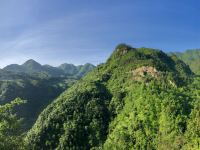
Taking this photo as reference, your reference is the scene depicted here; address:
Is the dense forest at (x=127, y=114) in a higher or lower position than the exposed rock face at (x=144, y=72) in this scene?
lower

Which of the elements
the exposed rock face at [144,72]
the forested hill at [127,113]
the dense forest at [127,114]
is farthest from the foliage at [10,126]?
the exposed rock face at [144,72]

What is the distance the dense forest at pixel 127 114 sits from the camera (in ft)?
333

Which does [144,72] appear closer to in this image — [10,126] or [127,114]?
[127,114]

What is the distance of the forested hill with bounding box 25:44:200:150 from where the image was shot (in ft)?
Result: 334

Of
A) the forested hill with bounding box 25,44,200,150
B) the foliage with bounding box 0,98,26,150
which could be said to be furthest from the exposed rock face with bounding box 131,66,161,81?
the foliage with bounding box 0,98,26,150

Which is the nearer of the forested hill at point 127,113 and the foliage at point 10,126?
the foliage at point 10,126

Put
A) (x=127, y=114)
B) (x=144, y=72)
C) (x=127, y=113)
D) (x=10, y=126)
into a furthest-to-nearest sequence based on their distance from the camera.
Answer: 1. (x=144, y=72)
2. (x=127, y=113)
3. (x=127, y=114)
4. (x=10, y=126)

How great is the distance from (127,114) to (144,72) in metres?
27.4

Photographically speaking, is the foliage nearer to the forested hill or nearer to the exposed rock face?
the forested hill

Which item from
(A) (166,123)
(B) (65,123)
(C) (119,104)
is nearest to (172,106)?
(A) (166,123)

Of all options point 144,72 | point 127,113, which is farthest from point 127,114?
point 144,72

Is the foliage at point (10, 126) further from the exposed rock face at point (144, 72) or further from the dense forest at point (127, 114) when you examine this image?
the exposed rock face at point (144, 72)

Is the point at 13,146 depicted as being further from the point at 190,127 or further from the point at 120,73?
the point at 120,73

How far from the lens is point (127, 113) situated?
12450cm
